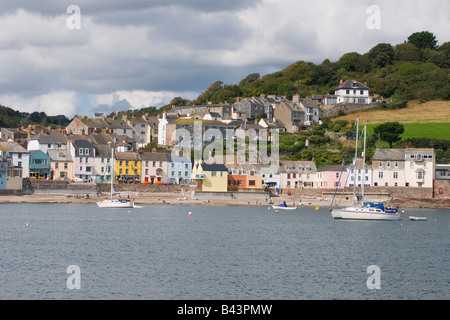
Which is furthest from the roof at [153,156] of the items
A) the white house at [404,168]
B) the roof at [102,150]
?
the white house at [404,168]

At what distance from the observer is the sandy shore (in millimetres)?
74688

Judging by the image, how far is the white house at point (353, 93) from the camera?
118188 millimetres

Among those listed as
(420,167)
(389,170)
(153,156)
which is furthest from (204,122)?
(420,167)

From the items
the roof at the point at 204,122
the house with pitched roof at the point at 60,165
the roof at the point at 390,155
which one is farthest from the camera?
the roof at the point at 204,122

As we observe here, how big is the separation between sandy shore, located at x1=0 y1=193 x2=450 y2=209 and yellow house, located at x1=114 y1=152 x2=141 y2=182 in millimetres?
8756

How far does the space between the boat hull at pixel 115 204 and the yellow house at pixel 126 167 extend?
17.8 m

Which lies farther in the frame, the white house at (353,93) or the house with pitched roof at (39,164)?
the white house at (353,93)

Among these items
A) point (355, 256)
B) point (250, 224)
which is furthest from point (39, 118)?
point (355, 256)

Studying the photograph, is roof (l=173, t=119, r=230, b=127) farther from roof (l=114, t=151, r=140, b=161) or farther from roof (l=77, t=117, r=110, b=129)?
roof (l=114, t=151, r=140, b=161)

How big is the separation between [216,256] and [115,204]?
34.9m

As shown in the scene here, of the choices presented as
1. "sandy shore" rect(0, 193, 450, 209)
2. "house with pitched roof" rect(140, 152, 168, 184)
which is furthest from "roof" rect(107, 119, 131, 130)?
"sandy shore" rect(0, 193, 450, 209)

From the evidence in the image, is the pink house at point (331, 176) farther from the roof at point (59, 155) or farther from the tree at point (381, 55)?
the tree at point (381, 55)
